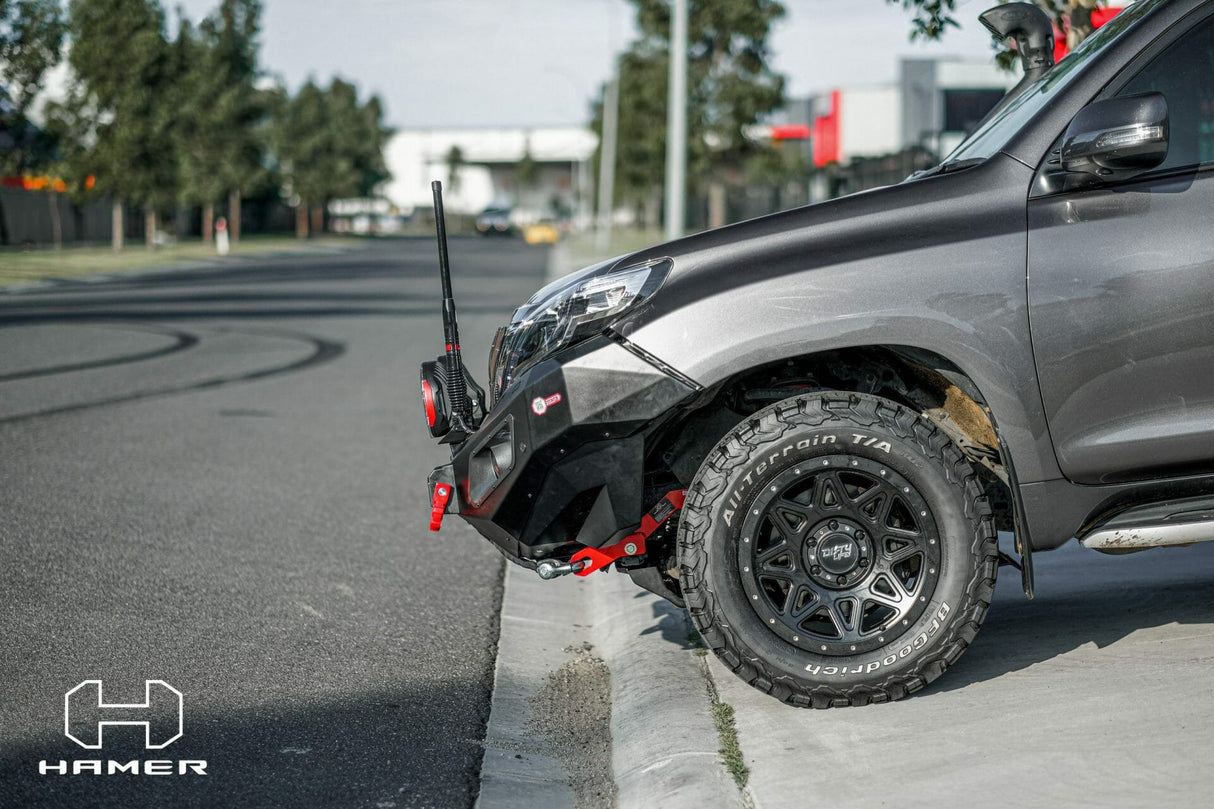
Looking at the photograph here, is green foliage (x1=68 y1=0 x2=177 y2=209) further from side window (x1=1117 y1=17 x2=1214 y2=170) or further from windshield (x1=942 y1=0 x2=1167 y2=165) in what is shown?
side window (x1=1117 y1=17 x2=1214 y2=170)

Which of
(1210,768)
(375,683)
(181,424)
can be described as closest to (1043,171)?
(1210,768)

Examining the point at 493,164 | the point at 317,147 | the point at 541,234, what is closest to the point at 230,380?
the point at 317,147

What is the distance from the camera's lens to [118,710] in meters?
3.82

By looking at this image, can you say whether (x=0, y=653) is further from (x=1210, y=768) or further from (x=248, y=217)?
(x=248, y=217)

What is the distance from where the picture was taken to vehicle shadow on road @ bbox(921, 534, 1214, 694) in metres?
4.11

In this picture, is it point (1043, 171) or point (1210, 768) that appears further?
point (1043, 171)

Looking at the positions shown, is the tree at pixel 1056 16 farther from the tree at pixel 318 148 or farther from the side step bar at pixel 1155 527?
the tree at pixel 318 148

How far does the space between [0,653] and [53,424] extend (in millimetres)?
5270

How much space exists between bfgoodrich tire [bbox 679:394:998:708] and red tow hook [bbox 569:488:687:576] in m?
0.18

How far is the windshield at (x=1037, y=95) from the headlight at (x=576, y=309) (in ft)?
3.48

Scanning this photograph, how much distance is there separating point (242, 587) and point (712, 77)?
113 feet

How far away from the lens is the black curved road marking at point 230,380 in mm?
9797

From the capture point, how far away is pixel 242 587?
5.23 m

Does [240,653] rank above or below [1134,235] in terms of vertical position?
below
